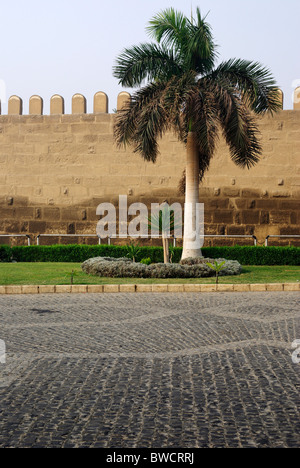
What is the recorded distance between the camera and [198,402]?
12.7 ft

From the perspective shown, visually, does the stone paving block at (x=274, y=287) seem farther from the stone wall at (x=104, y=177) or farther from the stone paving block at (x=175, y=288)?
the stone wall at (x=104, y=177)

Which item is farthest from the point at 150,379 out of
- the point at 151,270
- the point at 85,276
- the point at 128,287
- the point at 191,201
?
the point at 191,201

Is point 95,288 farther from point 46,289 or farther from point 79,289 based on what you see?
point 46,289

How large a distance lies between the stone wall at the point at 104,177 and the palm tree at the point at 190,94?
3.87 meters

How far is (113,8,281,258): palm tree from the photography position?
13969 millimetres

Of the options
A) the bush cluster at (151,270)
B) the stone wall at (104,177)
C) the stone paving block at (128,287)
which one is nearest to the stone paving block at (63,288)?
the stone paving block at (128,287)

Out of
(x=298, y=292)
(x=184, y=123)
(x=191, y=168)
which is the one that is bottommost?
(x=298, y=292)

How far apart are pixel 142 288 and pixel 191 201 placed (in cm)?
418

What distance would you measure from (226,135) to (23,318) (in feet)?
27.9

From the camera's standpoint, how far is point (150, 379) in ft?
14.7

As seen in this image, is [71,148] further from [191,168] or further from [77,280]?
[77,280]

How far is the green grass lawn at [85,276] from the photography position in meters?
12.2

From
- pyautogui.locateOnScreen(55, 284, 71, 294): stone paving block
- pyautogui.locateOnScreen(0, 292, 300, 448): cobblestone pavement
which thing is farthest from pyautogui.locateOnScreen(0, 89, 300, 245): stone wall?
pyautogui.locateOnScreen(0, 292, 300, 448): cobblestone pavement
